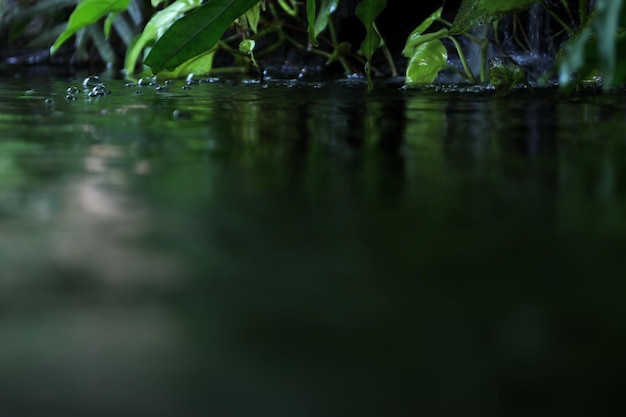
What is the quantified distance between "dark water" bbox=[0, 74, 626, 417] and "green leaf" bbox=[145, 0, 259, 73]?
2.52ft

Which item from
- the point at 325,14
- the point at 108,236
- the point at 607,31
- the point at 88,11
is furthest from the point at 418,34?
the point at 108,236

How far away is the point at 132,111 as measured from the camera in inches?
52.4

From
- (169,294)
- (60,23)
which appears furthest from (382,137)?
(60,23)

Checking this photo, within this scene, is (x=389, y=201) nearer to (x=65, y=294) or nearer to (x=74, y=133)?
(x=65, y=294)

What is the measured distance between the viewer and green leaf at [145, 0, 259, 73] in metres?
1.63

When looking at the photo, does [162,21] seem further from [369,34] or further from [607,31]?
[607,31]

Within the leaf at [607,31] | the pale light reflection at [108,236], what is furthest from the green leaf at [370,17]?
the pale light reflection at [108,236]

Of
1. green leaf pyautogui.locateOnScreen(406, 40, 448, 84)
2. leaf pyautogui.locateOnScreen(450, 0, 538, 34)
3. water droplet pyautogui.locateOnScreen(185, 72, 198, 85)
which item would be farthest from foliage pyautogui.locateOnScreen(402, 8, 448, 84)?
water droplet pyautogui.locateOnScreen(185, 72, 198, 85)

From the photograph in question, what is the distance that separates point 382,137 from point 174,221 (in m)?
0.48

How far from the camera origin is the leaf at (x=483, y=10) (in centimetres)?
157

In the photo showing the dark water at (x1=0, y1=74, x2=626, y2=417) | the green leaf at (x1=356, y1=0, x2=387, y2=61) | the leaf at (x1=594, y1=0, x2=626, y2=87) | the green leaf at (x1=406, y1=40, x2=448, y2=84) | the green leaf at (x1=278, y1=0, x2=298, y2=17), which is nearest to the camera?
the dark water at (x1=0, y1=74, x2=626, y2=417)

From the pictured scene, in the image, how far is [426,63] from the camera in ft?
5.98

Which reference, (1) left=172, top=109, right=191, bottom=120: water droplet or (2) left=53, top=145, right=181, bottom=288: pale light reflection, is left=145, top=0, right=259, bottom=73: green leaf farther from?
(2) left=53, top=145, right=181, bottom=288: pale light reflection

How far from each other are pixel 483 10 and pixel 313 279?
1.29 metres
